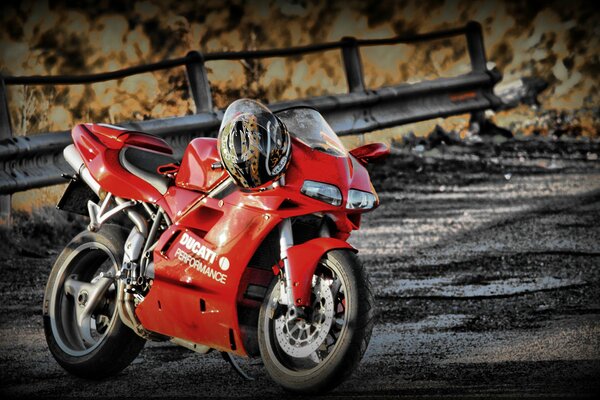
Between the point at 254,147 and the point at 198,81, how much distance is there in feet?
22.8

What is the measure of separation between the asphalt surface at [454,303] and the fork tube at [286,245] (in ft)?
1.73

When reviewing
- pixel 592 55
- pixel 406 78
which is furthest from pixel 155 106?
pixel 592 55

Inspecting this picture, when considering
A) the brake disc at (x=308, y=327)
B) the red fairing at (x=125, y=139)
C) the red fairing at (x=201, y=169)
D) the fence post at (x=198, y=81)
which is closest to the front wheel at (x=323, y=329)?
the brake disc at (x=308, y=327)

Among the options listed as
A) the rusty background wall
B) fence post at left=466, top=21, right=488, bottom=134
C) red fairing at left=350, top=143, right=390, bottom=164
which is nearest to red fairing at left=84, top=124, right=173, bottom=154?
red fairing at left=350, top=143, right=390, bottom=164

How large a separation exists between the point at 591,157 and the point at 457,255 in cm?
479

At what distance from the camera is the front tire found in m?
8.30

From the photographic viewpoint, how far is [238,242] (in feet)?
25.0

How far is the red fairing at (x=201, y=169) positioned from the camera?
7.90 meters

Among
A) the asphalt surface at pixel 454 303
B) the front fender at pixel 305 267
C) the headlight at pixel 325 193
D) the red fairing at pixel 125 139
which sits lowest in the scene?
the asphalt surface at pixel 454 303

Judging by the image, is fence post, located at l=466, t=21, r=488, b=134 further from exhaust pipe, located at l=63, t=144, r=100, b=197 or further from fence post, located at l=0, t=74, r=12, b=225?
exhaust pipe, located at l=63, t=144, r=100, b=197

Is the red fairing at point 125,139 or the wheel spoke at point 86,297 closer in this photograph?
the wheel spoke at point 86,297

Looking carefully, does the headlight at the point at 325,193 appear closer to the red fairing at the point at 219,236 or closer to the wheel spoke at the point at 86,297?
the red fairing at the point at 219,236

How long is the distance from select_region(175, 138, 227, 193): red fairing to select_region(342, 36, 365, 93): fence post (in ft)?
27.6

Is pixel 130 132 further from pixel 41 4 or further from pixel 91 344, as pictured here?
pixel 41 4
